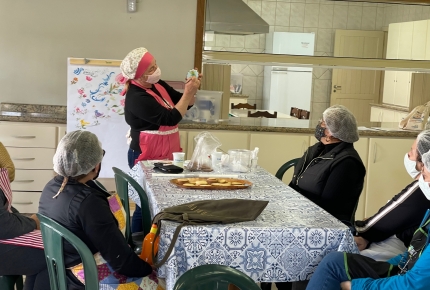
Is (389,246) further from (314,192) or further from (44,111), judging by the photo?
(44,111)

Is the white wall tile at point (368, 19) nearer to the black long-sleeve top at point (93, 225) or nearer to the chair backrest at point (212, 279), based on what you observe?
the black long-sleeve top at point (93, 225)

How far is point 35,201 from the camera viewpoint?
468 cm

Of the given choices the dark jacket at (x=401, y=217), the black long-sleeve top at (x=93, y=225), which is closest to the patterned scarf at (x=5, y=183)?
the black long-sleeve top at (x=93, y=225)

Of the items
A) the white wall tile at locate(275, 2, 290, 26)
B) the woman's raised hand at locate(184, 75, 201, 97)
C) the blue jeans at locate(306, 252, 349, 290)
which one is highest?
the white wall tile at locate(275, 2, 290, 26)

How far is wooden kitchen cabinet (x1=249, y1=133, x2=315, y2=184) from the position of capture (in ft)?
15.5

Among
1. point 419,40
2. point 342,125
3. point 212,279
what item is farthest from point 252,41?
point 212,279

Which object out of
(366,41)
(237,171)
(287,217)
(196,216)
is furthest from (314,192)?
(366,41)

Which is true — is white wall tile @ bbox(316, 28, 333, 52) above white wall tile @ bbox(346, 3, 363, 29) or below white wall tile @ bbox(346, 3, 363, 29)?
below

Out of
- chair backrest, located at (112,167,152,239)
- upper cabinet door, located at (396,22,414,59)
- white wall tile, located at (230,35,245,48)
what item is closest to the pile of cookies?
chair backrest, located at (112,167,152,239)

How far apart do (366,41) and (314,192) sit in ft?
20.5

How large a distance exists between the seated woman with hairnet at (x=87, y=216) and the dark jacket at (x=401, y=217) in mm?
971

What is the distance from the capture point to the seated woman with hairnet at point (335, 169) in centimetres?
282

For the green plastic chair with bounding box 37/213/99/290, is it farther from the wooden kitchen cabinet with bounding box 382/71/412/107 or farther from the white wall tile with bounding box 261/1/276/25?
the wooden kitchen cabinet with bounding box 382/71/412/107

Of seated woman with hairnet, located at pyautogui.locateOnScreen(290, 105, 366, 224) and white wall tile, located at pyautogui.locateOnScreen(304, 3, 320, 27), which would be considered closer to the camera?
seated woman with hairnet, located at pyautogui.locateOnScreen(290, 105, 366, 224)
